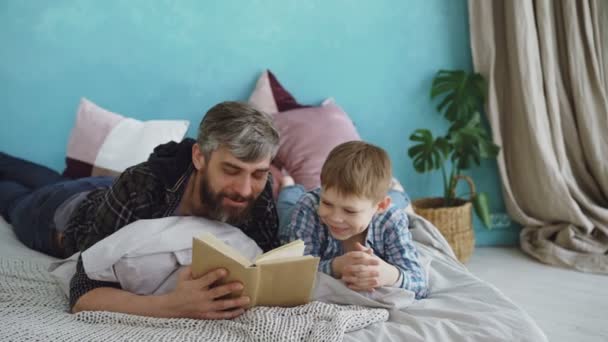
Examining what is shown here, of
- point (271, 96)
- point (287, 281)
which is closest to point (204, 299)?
point (287, 281)

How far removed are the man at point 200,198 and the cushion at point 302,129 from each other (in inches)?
29.5

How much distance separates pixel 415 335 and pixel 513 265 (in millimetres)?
1796

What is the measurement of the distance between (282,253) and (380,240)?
1.35 ft

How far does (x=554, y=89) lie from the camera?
9.64ft

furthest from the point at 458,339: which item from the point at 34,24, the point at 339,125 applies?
the point at 34,24

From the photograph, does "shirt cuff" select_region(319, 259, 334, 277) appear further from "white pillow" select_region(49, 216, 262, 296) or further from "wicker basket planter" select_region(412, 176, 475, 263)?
"wicker basket planter" select_region(412, 176, 475, 263)

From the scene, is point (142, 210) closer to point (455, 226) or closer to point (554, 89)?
point (455, 226)

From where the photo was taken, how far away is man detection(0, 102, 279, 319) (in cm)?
142

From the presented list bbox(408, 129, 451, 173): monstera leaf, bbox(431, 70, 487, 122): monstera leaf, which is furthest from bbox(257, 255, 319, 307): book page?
bbox(431, 70, 487, 122): monstera leaf

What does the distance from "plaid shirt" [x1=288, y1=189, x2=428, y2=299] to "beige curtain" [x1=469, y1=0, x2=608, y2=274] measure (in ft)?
5.03

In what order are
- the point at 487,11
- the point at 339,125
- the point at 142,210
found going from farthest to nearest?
the point at 487,11 → the point at 339,125 → the point at 142,210

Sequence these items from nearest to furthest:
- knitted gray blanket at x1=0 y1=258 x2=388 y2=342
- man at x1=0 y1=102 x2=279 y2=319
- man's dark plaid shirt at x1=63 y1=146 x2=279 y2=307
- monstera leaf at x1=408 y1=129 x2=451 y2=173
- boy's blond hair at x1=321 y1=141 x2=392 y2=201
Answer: knitted gray blanket at x1=0 y1=258 x2=388 y2=342, man at x1=0 y1=102 x2=279 y2=319, boy's blond hair at x1=321 y1=141 x2=392 y2=201, man's dark plaid shirt at x1=63 y1=146 x2=279 y2=307, monstera leaf at x1=408 y1=129 x2=451 y2=173

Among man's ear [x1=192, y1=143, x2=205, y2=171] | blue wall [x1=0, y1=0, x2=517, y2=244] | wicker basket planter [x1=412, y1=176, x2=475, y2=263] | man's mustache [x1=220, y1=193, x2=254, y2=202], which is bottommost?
wicker basket planter [x1=412, y1=176, x2=475, y2=263]

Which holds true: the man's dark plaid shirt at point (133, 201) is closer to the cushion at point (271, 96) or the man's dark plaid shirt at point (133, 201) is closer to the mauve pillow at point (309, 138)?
the mauve pillow at point (309, 138)
